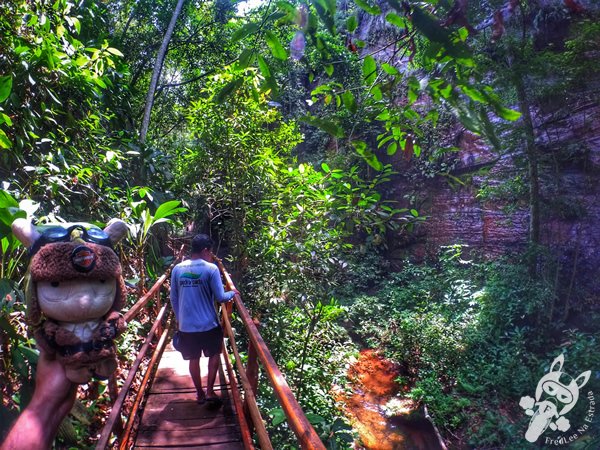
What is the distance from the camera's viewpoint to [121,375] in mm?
3584

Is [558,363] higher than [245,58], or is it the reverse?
[245,58]

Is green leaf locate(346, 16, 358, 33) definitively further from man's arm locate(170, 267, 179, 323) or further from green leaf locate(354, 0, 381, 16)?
man's arm locate(170, 267, 179, 323)

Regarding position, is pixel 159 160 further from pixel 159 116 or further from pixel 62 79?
pixel 159 116

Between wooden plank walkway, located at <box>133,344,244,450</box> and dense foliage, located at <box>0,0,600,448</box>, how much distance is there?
338 millimetres

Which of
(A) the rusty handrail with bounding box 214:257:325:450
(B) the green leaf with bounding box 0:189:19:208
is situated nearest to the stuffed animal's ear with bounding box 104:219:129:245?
(B) the green leaf with bounding box 0:189:19:208

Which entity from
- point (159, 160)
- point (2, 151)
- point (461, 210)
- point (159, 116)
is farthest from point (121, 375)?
point (461, 210)

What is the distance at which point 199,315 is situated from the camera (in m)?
2.76

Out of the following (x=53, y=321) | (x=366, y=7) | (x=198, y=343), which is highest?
(x=366, y=7)

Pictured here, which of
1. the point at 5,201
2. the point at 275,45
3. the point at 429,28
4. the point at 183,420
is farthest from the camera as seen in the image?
the point at 183,420

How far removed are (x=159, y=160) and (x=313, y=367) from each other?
3.71 metres

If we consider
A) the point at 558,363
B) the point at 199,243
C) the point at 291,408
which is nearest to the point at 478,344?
the point at 558,363

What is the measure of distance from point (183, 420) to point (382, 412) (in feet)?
13.6

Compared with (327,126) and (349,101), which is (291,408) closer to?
(327,126)

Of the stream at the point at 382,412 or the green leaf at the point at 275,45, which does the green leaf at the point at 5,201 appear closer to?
the green leaf at the point at 275,45
